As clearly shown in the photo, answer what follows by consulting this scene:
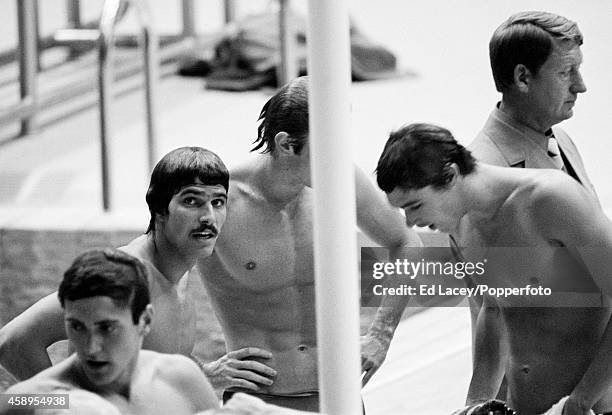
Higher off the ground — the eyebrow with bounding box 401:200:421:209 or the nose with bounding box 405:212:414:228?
the eyebrow with bounding box 401:200:421:209

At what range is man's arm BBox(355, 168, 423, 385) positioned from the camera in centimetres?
214

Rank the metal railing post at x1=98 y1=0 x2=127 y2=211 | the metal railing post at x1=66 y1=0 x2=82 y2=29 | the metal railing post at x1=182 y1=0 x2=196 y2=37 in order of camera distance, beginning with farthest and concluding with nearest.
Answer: the metal railing post at x1=182 y1=0 x2=196 y2=37 → the metal railing post at x1=66 y1=0 x2=82 y2=29 → the metal railing post at x1=98 y1=0 x2=127 y2=211

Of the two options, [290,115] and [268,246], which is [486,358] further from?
[290,115]

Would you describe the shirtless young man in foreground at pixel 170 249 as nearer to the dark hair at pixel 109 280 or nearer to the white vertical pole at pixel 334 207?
the dark hair at pixel 109 280

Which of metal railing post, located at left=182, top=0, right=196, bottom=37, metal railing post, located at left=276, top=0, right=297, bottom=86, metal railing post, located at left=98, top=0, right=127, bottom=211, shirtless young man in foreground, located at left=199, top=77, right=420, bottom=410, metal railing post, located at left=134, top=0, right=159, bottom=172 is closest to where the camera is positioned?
shirtless young man in foreground, located at left=199, top=77, right=420, bottom=410

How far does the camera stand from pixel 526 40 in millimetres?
2133

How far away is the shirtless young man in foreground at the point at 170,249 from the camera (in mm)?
2135

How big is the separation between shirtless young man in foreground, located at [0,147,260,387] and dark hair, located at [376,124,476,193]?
0.30m

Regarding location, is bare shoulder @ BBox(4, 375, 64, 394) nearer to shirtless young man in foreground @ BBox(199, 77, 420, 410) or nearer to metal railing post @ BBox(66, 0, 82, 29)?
shirtless young man in foreground @ BBox(199, 77, 420, 410)

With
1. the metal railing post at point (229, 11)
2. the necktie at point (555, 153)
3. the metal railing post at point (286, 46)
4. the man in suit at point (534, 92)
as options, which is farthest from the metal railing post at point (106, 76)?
the metal railing post at point (229, 11)

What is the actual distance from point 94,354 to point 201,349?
23 cm

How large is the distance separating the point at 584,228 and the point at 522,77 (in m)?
0.29

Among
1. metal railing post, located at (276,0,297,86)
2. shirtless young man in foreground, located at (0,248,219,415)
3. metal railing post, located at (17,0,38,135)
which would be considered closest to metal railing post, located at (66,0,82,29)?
metal railing post, located at (17,0,38,135)

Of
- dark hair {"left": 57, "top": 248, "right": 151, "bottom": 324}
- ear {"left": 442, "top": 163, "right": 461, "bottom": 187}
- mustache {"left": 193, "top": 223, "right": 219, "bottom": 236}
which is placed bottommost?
dark hair {"left": 57, "top": 248, "right": 151, "bottom": 324}
